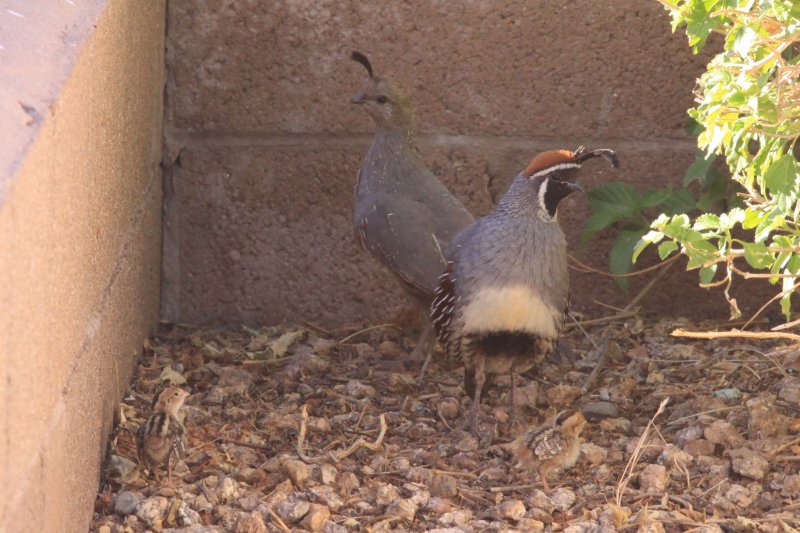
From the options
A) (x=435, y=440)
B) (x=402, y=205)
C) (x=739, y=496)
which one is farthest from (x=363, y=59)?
(x=739, y=496)

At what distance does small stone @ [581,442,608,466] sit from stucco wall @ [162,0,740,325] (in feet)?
4.04

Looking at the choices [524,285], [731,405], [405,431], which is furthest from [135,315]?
[731,405]

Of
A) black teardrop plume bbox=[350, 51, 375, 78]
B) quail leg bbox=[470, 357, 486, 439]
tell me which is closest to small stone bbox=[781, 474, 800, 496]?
quail leg bbox=[470, 357, 486, 439]

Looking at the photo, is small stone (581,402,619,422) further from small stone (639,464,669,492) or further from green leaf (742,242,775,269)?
green leaf (742,242,775,269)

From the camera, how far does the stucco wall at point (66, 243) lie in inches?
80.7

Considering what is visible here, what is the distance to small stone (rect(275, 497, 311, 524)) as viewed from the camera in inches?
119

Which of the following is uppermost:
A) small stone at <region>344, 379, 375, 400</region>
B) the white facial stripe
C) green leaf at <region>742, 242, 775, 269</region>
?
green leaf at <region>742, 242, 775, 269</region>

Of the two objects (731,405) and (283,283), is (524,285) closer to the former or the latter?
(731,405)

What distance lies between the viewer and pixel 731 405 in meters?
3.81

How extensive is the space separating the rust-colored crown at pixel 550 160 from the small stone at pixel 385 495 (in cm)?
118

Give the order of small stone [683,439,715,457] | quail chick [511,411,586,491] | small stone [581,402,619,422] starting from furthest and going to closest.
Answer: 1. small stone [581,402,619,422]
2. small stone [683,439,715,457]
3. quail chick [511,411,586,491]

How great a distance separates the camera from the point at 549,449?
3.37 metres

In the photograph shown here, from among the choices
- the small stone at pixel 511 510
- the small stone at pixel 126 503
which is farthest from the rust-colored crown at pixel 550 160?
the small stone at pixel 126 503

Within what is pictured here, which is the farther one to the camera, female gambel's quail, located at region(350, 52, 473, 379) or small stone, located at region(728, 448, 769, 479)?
female gambel's quail, located at region(350, 52, 473, 379)
